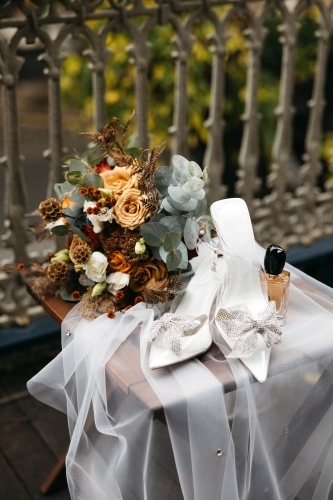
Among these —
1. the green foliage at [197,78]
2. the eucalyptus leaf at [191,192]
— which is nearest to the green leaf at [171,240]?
the eucalyptus leaf at [191,192]

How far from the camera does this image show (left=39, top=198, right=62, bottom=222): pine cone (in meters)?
1.72

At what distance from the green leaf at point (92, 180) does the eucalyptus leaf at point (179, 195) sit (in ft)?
0.66

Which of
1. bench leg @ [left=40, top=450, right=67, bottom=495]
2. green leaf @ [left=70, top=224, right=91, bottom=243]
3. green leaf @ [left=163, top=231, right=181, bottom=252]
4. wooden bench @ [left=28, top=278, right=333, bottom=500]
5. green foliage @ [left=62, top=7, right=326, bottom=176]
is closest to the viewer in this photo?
wooden bench @ [left=28, top=278, right=333, bottom=500]

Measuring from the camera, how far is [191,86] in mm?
3619

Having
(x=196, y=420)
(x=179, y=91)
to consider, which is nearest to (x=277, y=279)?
(x=196, y=420)

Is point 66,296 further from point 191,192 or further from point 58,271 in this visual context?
point 191,192

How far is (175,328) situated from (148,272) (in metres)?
0.19

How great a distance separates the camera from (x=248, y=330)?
1479 mm

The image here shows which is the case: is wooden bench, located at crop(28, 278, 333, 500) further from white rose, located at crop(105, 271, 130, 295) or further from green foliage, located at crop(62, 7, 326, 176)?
green foliage, located at crop(62, 7, 326, 176)

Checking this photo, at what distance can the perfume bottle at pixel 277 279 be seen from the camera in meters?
1.57

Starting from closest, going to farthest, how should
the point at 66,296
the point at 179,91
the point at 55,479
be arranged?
1. the point at 66,296
2. the point at 55,479
3. the point at 179,91

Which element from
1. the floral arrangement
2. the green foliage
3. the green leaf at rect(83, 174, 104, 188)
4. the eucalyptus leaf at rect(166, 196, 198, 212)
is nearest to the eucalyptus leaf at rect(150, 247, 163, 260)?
A: the floral arrangement

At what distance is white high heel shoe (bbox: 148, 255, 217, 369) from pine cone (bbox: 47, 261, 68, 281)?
1.11 ft

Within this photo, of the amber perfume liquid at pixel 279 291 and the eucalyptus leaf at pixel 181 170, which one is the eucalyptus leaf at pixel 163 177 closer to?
the eucalyptus leaf at pixel 181 170
